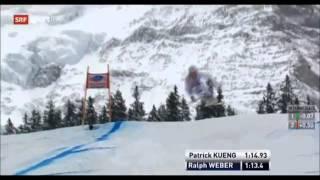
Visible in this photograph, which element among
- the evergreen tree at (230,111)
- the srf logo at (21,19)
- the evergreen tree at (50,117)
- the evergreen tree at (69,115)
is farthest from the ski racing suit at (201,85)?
the srf logo at (21,19)

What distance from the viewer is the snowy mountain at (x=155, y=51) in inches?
260

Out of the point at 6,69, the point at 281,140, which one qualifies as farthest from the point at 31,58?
the point at 281,140

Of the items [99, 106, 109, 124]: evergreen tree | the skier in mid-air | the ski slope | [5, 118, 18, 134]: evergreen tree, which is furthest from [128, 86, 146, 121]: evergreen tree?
[5, 118, 18, 134]: evergreen tree

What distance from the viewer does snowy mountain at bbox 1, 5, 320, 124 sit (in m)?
6.60

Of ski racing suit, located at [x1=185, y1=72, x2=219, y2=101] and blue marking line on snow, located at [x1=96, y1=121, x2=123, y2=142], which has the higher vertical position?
ski racing suit, located at [x1=185, y1=72, x2=219, y2=101]

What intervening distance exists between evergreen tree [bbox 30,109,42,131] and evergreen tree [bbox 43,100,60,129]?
0.12 feet

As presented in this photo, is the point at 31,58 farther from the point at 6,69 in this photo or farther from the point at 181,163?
the point at 181,163

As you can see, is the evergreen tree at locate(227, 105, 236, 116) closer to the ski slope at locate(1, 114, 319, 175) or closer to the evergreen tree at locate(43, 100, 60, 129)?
the ski slope at locate(1, 114, 319, 175)

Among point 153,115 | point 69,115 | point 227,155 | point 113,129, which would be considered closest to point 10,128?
point 69,115

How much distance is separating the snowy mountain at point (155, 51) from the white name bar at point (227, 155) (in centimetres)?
28

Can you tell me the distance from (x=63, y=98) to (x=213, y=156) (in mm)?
994

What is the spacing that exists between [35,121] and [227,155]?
1200 millimetres

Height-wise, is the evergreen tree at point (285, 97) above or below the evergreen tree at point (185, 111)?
above
